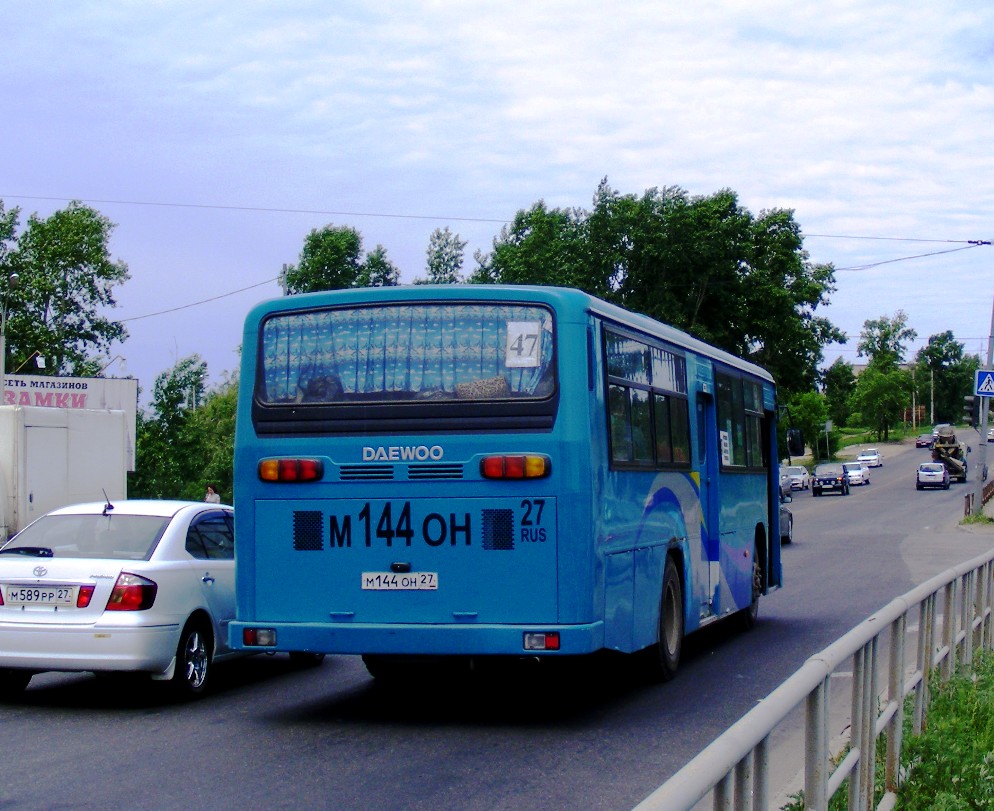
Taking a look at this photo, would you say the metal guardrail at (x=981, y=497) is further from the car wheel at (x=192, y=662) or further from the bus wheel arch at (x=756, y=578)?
the car wheel at (x=192, y=662)

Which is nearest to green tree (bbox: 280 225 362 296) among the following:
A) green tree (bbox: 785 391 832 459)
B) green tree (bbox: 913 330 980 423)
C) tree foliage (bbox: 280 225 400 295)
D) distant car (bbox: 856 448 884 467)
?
tree foliage (bbox: 280 225 400 295)

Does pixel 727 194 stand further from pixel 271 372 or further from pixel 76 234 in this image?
pixel 271 372

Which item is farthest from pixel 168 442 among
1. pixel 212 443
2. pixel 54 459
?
pixel 54 459

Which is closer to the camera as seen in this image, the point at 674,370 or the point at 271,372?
the point at 271,372

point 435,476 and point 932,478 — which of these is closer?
point 435,476

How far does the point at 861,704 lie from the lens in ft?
18.9

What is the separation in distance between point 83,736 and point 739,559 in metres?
7.80

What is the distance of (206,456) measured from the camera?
2438 inches

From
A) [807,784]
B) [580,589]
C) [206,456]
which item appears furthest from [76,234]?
[807,784]

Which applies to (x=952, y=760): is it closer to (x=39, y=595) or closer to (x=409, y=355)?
(x=409, y=355)

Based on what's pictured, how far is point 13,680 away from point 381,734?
3.31 m

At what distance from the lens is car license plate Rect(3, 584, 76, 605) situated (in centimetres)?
955

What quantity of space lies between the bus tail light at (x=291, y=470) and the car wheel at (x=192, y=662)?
58.9 inches

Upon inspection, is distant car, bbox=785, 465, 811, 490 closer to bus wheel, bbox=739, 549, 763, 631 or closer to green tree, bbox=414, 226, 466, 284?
green tree, bbox=414, 226, 466, 284
